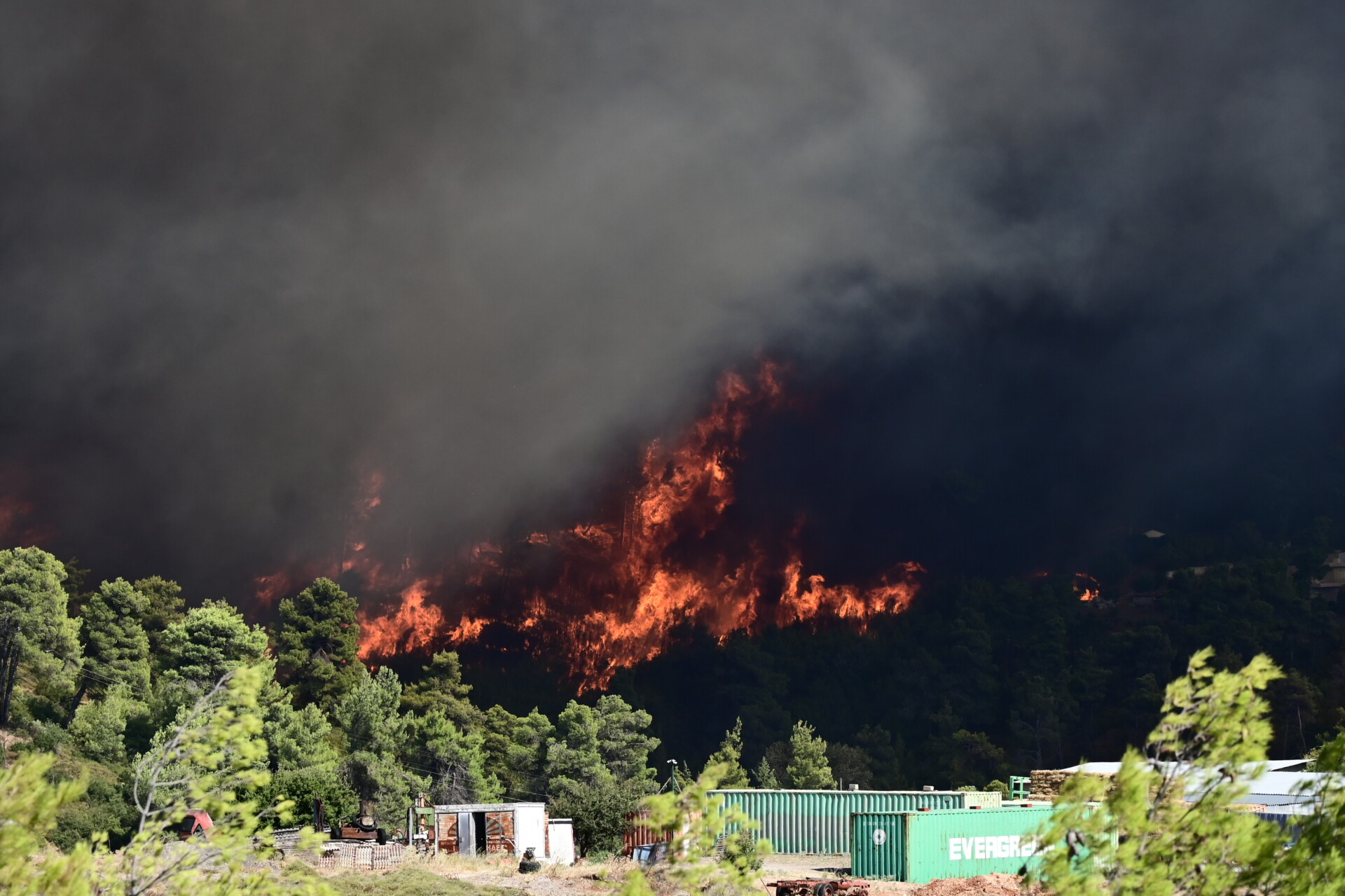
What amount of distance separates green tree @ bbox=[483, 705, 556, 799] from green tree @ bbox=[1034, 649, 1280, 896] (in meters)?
95.2

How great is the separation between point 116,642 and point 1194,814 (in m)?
118

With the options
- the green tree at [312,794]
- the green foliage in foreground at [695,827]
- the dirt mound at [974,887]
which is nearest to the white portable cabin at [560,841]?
the green tree at [312,794]

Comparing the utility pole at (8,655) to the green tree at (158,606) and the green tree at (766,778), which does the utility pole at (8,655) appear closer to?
the green tree at (158,606)

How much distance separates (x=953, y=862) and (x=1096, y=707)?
106 meters

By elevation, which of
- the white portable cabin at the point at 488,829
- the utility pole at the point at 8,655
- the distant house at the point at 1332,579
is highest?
the distant house at the point at 1332,579

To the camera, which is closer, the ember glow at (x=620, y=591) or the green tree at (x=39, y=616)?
the green tree at (x=39, y=616)

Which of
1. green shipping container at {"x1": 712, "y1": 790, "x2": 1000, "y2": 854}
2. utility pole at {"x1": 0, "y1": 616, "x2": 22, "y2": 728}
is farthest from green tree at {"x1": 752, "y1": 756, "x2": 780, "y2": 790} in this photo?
utility pole at {"x1": 0, "y1": 616, "x2": 22, "y2": 728}

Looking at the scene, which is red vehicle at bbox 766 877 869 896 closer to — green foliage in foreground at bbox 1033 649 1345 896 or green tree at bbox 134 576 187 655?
green foliage in foreground at bbox 1033 649 1345 896

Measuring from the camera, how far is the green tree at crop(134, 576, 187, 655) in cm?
12850

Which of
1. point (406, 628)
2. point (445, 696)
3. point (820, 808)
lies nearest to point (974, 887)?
point (820, 808)

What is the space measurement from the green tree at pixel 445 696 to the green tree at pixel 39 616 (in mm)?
30038

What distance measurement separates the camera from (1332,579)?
157625 mm

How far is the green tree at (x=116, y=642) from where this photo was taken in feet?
360

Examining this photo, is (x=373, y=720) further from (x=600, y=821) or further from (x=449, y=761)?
(x=600, y=821)
